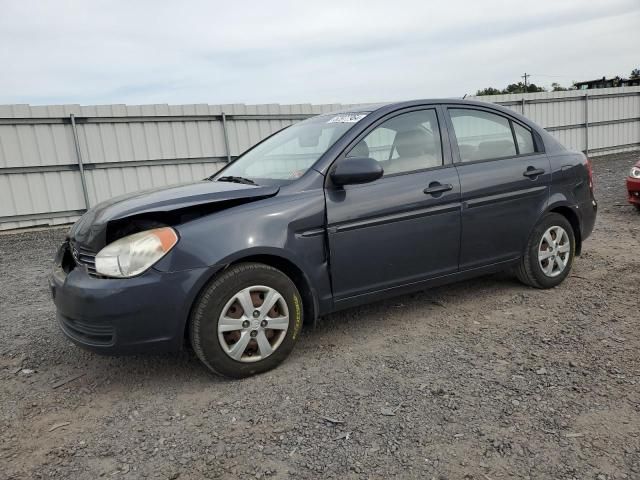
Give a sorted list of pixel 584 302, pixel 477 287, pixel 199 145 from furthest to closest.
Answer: pixel 199 145, pixel 477 287, pixel 584 302

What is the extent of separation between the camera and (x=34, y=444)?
7.94 ft

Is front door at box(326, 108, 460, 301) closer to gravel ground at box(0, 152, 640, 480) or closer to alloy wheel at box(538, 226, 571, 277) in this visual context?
gravel ground at box(0, 152, 640, 480)

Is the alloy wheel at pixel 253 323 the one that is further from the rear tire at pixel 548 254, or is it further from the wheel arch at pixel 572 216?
the wheel arch at pixel 572 216

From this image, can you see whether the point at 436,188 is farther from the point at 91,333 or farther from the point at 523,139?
the point at 91,333

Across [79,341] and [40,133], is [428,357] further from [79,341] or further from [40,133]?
[40,133]

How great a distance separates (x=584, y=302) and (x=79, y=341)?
11.9 feet

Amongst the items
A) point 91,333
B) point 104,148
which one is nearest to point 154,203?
point 91,333

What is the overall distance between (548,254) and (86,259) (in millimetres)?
3555

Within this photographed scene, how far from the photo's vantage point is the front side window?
3434mm

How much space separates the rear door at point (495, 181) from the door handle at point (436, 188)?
0.50 feet

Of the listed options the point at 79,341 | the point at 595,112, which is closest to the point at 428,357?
the point at 79,341

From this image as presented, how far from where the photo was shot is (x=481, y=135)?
12.9ft

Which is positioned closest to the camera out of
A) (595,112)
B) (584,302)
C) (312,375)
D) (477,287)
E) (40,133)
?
(312,375)

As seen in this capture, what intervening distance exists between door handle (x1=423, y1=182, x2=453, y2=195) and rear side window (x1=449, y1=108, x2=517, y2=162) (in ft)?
1.07
